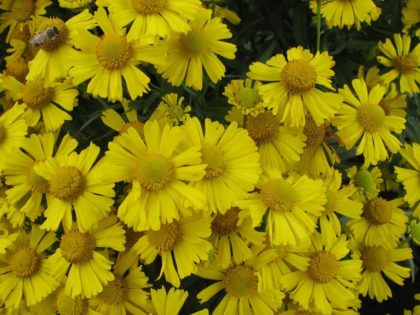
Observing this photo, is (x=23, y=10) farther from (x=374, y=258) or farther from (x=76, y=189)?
(x=374, y=258)

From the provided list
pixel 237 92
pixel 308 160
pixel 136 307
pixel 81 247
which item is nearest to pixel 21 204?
pixel 81 247

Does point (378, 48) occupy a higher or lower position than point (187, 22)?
higher

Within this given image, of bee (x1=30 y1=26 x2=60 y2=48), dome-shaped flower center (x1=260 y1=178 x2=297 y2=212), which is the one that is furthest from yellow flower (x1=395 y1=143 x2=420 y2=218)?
bee (x1=30 y1=26 x2=60 y2=48)

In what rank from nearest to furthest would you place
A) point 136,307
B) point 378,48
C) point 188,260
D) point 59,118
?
point 188,260 < point 136,307 < point 59,118 < point 378,48

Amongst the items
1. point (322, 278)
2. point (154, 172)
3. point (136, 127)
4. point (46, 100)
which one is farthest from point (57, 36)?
point (322, 278)

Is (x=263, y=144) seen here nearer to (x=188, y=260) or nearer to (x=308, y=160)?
(x=308, y=160)

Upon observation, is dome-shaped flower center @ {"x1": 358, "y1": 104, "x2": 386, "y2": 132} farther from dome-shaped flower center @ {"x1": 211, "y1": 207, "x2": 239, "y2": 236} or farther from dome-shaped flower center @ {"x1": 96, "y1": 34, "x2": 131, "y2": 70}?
dome-shaped flower center @ {"x1": 96, "y1": 34, "x2": 131, "y2": 70}
